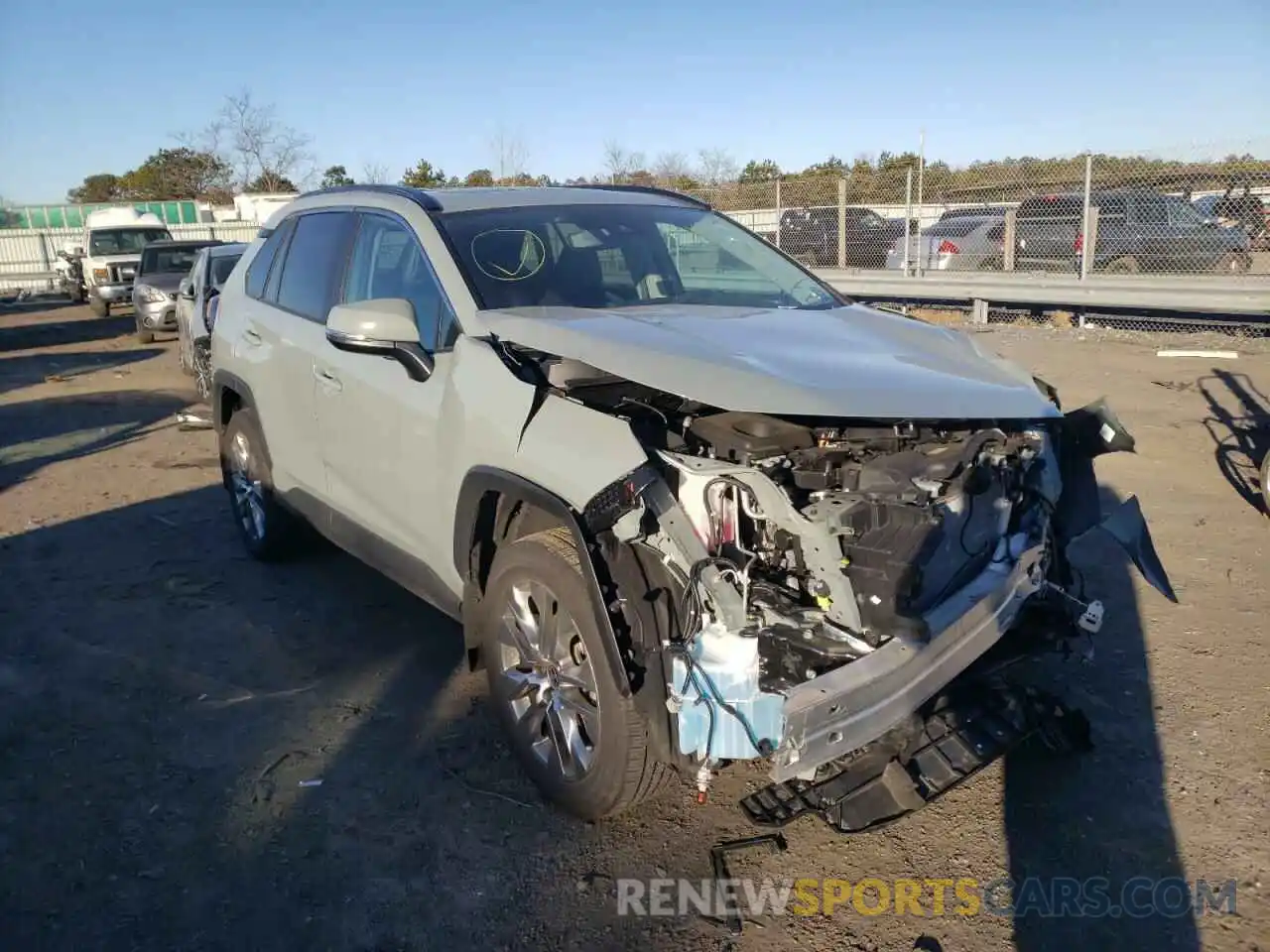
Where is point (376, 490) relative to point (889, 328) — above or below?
below

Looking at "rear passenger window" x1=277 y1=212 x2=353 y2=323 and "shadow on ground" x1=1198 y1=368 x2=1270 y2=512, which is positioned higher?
"rear passenger window" x1=277 y1=212 x2=353 y2=323

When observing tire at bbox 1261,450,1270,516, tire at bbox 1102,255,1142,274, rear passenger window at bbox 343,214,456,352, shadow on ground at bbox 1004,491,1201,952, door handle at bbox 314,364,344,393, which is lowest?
shadow on ground at bbox 1004,491,1201,952

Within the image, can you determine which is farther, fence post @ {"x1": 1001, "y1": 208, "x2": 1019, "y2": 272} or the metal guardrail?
fence post @ {"x1": 1001, "y1": 208, "x2": 1019, "y2": 272}

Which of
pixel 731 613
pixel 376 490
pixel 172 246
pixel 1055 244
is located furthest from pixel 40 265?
pixel 731 613

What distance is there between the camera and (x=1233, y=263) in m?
12.2

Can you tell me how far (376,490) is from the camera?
13.4 feet

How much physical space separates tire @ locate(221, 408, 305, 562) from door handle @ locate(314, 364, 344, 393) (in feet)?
3.26

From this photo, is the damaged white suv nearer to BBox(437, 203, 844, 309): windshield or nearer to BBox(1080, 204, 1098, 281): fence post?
BBox(437, 203, 844, 309): windshield

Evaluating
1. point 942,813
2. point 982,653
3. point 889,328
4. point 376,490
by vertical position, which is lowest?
point 942,813

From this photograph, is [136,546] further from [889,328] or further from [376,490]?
[889,328]

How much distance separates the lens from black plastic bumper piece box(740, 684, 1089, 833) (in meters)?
2.92

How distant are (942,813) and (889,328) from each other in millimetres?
1874

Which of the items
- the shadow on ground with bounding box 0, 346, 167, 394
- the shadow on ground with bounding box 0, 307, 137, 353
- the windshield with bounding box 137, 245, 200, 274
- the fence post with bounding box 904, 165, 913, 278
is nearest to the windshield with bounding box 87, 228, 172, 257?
the shadow on ground with bounding box 0, 307, 137, 353

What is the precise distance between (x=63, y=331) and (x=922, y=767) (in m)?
21.7
